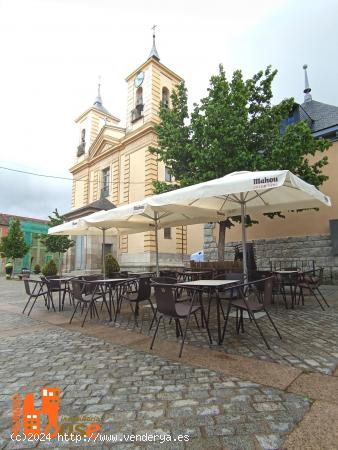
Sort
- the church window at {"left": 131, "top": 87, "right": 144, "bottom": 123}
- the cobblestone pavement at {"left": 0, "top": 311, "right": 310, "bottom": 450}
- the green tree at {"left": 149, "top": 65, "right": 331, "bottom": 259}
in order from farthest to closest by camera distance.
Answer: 1. the church window at {"left": 131, "top": 87, "right": 144, "bottom": 123}
2. the green tree at {"left": 149, "top": 65, "right": 331, "bottom": 259}
3. the cobblestone pavement at {"left": 0, "top": 311, "right": 310, "bottom": 450}

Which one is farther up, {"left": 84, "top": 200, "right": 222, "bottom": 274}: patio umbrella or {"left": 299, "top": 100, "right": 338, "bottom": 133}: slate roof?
{"left": 299, "top": 100, "right": 338, "bottom": 133}: slate roof

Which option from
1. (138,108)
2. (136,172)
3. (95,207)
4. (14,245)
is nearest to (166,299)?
(95,207)

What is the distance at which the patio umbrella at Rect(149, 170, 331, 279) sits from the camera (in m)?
4.17

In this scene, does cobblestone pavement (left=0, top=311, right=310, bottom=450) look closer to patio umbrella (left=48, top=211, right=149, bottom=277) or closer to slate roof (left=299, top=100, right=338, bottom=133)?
patio umbrella (left=48, top=211, right=149, bottom=277)

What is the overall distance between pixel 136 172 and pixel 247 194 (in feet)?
49.6

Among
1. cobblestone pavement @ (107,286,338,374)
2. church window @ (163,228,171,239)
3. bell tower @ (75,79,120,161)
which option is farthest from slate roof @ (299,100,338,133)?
bell tower @ (75,79,120,161)

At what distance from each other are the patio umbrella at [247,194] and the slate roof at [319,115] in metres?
7.57

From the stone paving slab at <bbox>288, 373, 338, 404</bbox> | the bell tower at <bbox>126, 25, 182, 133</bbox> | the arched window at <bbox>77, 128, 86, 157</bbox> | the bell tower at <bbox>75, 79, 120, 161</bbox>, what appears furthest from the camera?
the arched window at <bbox>77, 128, 86, 157</bbox>

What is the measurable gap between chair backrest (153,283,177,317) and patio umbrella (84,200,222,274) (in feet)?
7.98

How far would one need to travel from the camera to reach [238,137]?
8906 millimetres

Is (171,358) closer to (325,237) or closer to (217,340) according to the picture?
(217,340)

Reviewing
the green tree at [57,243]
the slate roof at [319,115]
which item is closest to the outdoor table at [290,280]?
the slate roof at [319,115]

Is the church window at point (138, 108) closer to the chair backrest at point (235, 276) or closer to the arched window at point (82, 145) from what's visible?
the arched window at point (82, 145)

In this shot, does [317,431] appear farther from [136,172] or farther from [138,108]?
[138,108]
